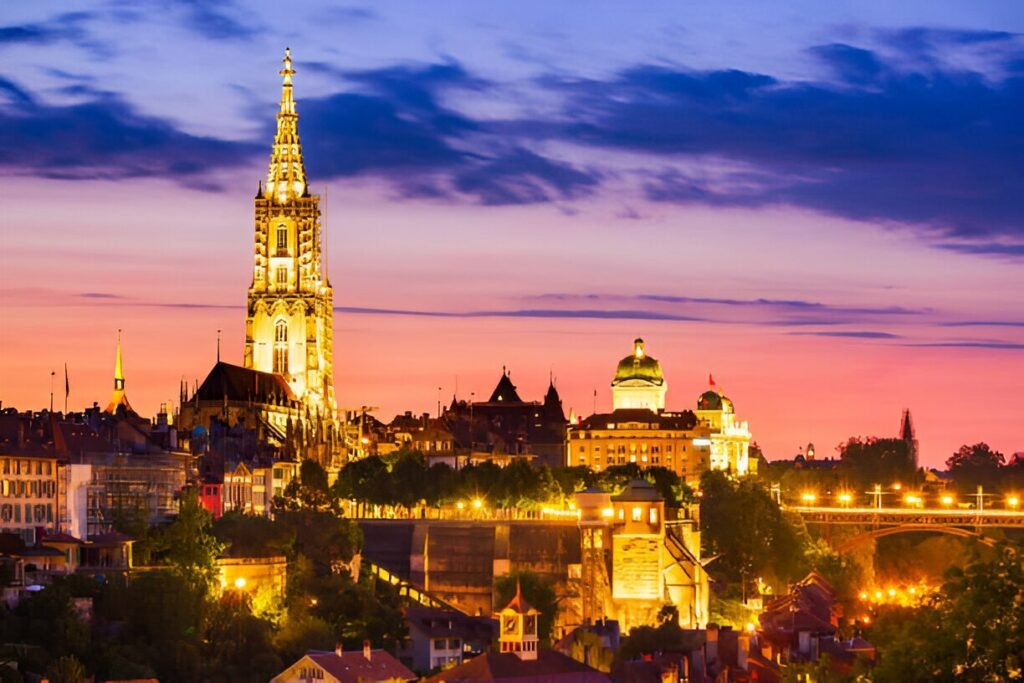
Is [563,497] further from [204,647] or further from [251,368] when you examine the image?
[204,647]

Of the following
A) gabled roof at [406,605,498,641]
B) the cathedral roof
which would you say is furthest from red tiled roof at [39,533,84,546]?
the cathedral roof

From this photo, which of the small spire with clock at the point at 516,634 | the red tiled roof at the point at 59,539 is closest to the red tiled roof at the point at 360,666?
the small spire with clock at the point at 516,634

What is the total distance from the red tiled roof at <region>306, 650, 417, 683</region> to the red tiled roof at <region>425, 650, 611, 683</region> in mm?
1796

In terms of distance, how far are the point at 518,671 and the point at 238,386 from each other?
78329mm

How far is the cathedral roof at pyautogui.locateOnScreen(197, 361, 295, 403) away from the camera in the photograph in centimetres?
18188

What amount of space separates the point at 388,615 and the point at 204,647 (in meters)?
21.5

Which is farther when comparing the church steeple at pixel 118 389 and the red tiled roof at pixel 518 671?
the church steeple at pixel 118 389

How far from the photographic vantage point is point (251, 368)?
197m

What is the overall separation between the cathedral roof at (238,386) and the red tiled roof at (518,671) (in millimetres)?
72166

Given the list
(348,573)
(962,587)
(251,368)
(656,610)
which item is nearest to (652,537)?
(656,610)

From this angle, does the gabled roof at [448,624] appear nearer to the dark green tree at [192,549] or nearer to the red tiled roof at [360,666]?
the red tiled roof at [360,666]

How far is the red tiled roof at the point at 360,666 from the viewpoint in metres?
106

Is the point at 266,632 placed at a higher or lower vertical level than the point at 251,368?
lower

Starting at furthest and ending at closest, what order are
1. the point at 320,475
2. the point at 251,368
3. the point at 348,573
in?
the point at 251,368, the point at 320,475, the point at 348,573
